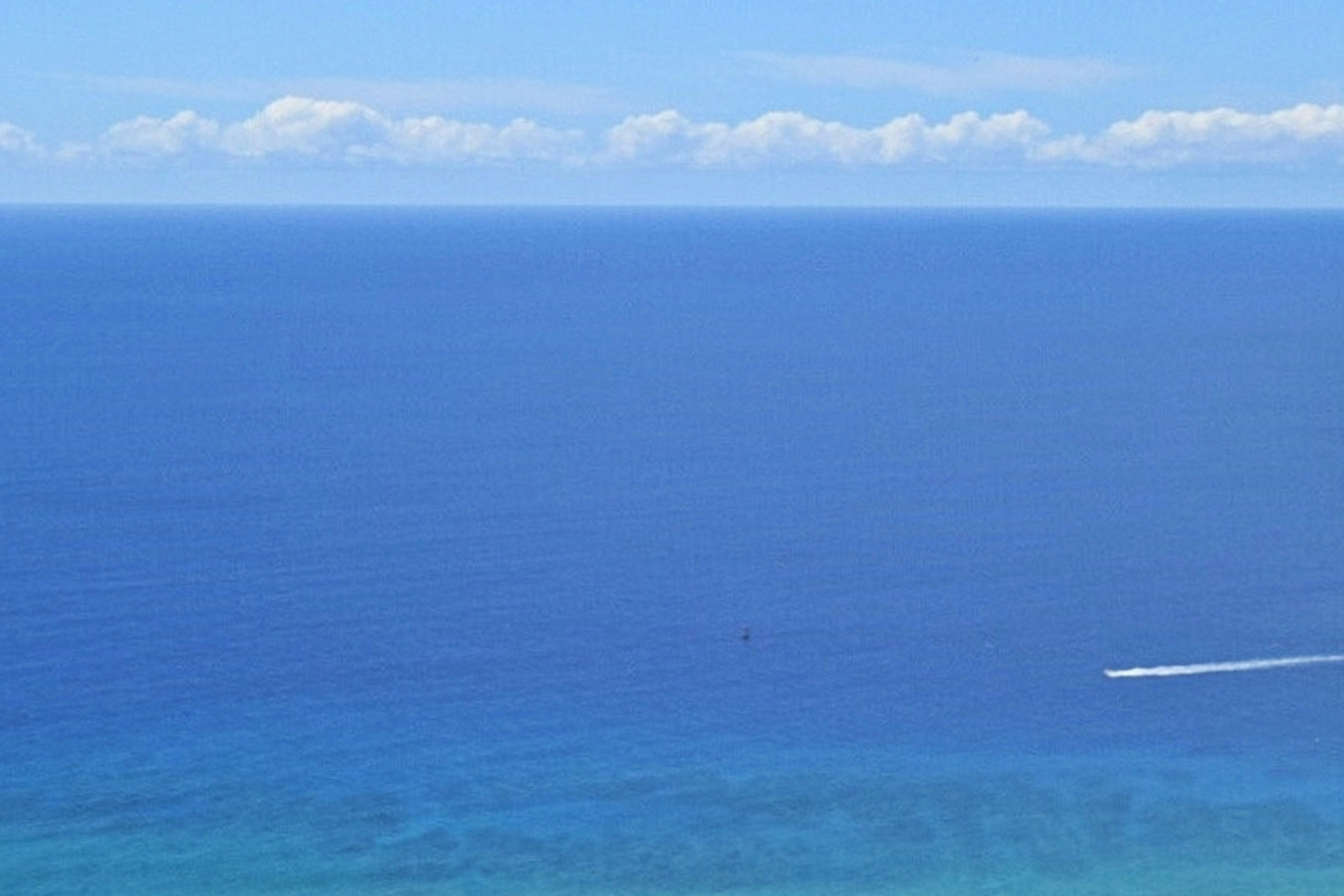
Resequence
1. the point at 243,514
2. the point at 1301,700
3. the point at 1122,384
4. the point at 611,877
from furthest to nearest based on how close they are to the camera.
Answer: the point at 1122,384 → the point at 243,514 → the point at 1301,700 → the point at 611,877

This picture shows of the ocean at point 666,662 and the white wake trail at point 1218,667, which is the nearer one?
the ocean at point 666,662

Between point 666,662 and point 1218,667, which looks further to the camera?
point 666,662

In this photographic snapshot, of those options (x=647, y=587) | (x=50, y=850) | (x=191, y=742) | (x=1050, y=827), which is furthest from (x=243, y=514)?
(x=1050, y=827)

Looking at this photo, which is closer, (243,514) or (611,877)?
(611,877)

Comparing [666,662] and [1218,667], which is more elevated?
[666,662]

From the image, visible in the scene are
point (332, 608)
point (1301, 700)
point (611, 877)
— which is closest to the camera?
point (611, 877)

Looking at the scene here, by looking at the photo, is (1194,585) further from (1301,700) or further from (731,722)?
(731,722)

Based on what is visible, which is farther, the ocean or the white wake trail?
the white wake trail
